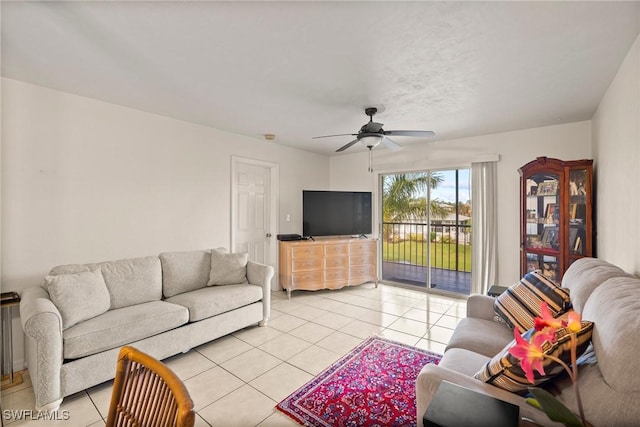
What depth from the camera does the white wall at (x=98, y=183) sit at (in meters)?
2.51

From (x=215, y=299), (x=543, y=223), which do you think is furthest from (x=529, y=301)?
(x=215, y=299)

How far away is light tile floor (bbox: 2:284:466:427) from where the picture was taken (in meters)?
2.01

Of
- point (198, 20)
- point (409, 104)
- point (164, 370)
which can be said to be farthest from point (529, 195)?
point (164, 370)

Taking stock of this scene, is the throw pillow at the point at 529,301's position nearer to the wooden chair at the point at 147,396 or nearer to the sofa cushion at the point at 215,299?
the wooden chair at the point at 147,396

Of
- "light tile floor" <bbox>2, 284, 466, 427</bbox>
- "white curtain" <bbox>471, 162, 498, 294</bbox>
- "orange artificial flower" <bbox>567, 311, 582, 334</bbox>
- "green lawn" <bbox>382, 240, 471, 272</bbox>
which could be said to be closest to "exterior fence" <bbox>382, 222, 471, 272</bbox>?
"green lawn" <bbox>382, 240, 471, 272</bbox>

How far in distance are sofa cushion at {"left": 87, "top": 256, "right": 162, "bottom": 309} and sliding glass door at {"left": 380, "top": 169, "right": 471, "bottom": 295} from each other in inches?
150

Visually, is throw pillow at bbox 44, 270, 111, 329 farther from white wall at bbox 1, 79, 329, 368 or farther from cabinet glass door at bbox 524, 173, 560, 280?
cabinet glass door at bbox 524, 173, 560, 280

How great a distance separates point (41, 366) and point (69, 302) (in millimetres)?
457

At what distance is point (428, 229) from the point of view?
492 centimetres

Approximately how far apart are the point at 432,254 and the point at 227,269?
3.32 meters

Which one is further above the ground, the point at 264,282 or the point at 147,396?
the point at 147,396

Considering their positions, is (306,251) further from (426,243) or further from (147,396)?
(147,396)

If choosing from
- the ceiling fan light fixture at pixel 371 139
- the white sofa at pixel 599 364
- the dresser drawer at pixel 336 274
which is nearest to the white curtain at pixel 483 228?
the dresser drawer at pixel 336 274

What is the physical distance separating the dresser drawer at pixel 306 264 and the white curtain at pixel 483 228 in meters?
2.35
